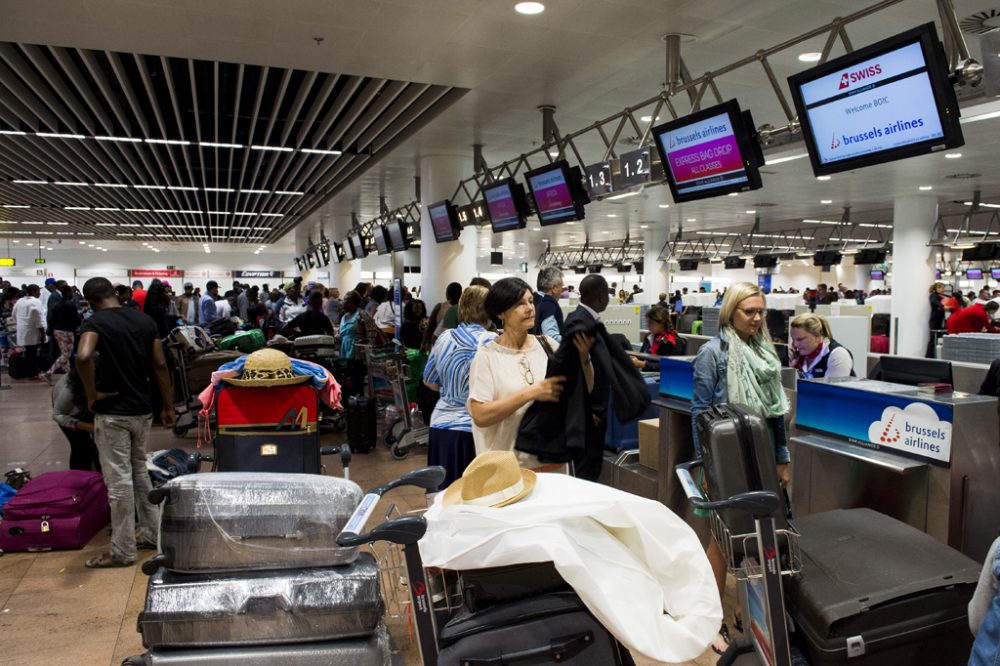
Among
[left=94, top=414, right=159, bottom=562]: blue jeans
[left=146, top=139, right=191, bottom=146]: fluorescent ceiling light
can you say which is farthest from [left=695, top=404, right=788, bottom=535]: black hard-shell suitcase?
[left=146, top=139, right=191, bottom=146]: fluorescent ceiling light

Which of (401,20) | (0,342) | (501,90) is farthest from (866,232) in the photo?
(0,342)

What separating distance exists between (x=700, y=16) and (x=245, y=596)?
5.04 metres

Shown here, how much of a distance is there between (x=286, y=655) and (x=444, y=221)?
28.2 ft

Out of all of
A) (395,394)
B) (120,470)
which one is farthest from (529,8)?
(120,470)

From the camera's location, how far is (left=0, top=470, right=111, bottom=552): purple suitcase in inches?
185

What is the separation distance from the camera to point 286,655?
232cm

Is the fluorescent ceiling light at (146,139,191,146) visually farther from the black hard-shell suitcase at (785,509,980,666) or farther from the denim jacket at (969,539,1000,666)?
the denim jacket at (969,539,1000,666)

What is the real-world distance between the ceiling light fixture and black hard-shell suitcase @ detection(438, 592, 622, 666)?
451 centimetres

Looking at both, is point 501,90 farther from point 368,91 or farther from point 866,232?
point 866,232

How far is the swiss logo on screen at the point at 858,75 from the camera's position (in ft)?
13.3

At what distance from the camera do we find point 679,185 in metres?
5.92

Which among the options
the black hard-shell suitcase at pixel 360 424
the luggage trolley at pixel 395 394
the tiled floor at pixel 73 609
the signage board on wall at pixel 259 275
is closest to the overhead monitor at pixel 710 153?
the luggage trolley at pixel 395 394

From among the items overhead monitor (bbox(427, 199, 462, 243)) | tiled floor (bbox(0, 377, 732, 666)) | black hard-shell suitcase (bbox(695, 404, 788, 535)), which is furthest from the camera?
overhead monitor (bbox(427, 199, 462, 243))

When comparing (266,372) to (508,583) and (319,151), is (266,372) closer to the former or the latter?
(508,583)
